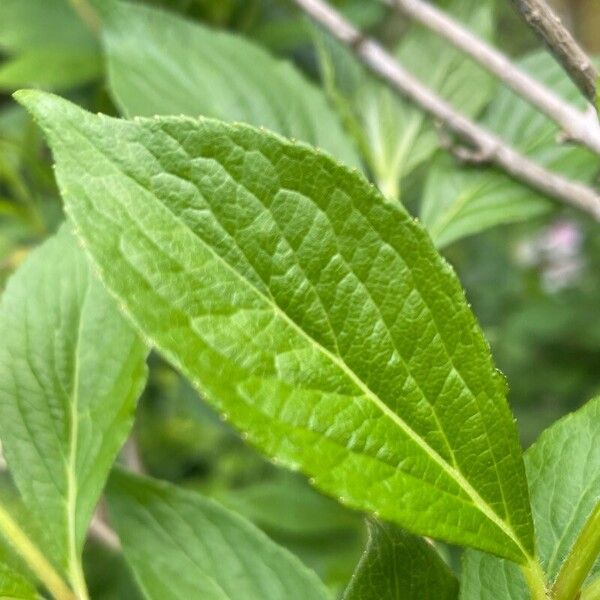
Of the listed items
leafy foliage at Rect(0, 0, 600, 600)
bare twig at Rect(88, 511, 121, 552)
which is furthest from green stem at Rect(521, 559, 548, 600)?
bare twig at Rect(88, 511, 121, 552)

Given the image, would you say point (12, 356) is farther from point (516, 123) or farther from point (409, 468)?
point (516, 123)

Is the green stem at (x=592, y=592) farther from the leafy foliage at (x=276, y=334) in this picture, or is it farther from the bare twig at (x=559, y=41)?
the bare twig at (x=559, y=41)

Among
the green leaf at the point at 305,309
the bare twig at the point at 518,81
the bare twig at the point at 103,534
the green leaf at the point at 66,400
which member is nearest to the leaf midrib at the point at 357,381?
the green leaf at the point at 305,309

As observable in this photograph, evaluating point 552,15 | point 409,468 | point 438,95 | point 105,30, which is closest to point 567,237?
point 438,95

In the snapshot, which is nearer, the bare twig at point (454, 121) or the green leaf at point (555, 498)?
the green leaf at point (555, 498)

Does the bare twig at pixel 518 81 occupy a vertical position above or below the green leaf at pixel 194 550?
above

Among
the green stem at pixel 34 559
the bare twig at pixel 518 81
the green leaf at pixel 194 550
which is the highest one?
the bare twig at pixel 518 81
